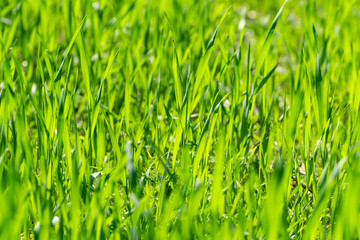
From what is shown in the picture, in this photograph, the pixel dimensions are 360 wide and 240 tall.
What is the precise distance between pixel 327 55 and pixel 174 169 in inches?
35.7

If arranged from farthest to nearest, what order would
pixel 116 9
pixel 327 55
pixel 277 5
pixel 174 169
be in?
pixel 277 5, pixel 116 9, pixel 327 55, pixel 174 169

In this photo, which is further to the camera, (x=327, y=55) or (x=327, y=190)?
(x=327, y=55)

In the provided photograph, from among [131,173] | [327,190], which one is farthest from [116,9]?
[327,190]

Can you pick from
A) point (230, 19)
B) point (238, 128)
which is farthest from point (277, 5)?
point (238, 128)

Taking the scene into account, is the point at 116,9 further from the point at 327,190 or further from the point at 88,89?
the point at 327,190

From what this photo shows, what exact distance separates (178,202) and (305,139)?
0.46 metres

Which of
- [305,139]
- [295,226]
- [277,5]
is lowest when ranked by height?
[295,226]

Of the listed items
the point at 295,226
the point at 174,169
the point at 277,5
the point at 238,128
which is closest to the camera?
the point at 295,226

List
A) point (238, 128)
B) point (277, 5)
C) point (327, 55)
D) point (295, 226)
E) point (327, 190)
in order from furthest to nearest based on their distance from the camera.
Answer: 1. point (277, 5)
2. point (327, 55)
3. point (238, 128)
4. point (295, 226)
5. point (327, 190)

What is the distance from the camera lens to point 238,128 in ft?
5.50

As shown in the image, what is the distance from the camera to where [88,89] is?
4.78ft

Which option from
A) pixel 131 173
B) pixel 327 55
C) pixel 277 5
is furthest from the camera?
pixel 277 5

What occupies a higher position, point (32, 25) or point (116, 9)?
point (116, 9)

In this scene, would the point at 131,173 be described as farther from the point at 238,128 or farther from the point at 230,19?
the point at 230,19
